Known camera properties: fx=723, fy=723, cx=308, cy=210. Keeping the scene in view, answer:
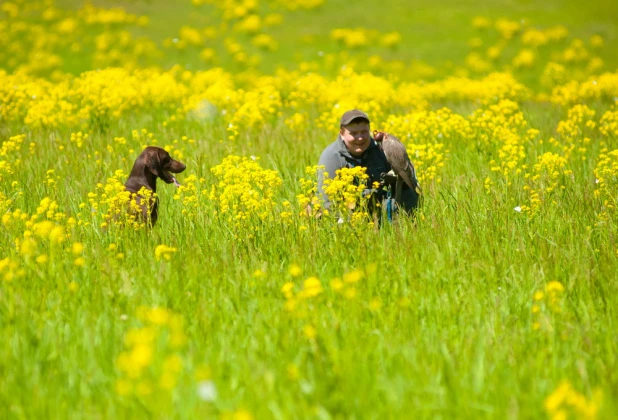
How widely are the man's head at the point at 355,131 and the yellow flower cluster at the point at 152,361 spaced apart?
8.03 ft

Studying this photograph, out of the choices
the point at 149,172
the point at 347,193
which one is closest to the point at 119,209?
the point at 149,172

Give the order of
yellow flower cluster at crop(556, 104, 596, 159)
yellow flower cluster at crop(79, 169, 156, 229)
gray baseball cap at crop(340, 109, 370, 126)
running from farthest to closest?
yellow flower cluster at crop(556, 104, 596, 159), gray baseball cap at crop(340, 109, 370, 126), yellow flower cluster at crop(79, 169, 156, 229)

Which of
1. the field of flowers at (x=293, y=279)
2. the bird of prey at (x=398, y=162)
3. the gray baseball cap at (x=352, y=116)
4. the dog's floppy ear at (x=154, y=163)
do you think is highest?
the gray baseball cap at (x=352, y=116)

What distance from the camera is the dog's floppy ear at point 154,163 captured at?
18.6ft

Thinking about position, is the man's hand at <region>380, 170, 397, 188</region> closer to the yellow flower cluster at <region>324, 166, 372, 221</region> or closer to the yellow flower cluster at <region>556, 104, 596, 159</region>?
the yellow flower cluster at <region>324, 166, 372, 221</region>

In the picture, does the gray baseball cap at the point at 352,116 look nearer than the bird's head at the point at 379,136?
Yes

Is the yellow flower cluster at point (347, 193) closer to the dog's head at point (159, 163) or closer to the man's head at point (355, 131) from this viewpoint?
the man's head at point (355, 131)

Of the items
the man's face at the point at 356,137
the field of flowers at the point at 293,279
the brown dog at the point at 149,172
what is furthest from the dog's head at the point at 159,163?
the man's face at the point at 356,137

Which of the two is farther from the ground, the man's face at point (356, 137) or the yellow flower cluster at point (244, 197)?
the man's face at point (356, 137)

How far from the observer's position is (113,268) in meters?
3.89

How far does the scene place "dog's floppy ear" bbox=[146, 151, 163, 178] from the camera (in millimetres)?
5671

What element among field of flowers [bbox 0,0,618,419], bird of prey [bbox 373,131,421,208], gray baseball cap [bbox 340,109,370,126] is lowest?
field of flowers [bbox 0,0,618,419]

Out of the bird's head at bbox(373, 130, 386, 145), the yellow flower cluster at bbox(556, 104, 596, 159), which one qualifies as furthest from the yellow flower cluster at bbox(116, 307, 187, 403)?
the yellow flower cluster at bbox(556, 104, 596, 159)

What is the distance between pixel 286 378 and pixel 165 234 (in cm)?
230
